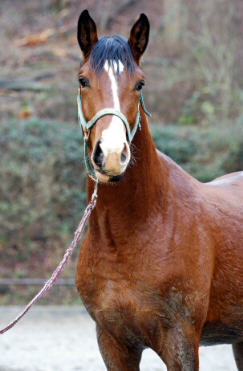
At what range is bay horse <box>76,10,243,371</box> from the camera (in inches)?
96.7

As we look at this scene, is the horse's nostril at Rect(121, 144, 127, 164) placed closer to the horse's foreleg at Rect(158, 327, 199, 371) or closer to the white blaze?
the white blaze

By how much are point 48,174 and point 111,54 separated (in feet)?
19.1

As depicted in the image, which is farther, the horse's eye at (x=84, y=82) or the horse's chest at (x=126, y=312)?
the horse's chest at (x=126, y=312)

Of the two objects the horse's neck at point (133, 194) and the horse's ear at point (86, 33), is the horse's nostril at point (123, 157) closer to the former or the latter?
the horse's neck at point (133, 194)

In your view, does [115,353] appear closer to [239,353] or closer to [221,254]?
[221,254]

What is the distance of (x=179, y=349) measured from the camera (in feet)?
8.58

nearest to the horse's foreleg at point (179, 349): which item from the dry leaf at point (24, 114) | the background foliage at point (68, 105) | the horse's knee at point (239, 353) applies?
the horse's knee at point (239, 353)

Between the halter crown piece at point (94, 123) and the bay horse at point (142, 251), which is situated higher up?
the halter crown piece at point (94, 123)

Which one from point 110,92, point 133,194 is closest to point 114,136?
point 110,92

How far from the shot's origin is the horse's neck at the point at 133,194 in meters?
2.65

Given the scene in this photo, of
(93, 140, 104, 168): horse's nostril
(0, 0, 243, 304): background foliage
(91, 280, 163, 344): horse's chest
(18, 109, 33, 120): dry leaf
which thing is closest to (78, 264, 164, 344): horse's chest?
(91, 280, 163, 344): horse's chest

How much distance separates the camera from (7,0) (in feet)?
48.3

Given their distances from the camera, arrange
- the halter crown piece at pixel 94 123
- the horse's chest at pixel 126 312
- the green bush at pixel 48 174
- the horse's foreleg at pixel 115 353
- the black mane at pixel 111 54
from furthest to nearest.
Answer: the green bush at pixel 48 174 < the horse's foreleg at pixel 115 353 < the horse's chest at pixel 126 312 < the black mane at pixel 111 54 < the halter crown piece at pixel 94 123

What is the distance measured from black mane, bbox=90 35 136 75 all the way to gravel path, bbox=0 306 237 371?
140 inches
